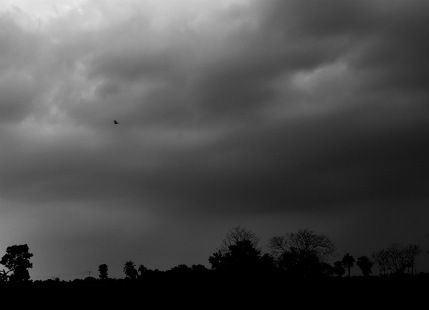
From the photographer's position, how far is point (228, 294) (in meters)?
36.4

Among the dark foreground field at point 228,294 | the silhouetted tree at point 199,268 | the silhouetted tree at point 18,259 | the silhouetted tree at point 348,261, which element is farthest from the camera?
the silhouetted tree at point 348,261

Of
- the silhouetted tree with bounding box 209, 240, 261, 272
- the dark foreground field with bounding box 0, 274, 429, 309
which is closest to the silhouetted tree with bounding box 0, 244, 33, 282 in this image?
the silhouetted tree with bounding box 209, 240, 261, 272

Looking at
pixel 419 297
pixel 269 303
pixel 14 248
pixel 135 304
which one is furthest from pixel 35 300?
pixel 14 248

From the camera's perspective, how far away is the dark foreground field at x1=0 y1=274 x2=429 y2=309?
33469 millimetres

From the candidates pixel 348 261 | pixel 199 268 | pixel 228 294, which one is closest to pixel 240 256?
pixel 199 268

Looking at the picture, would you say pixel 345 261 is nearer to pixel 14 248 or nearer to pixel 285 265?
pixel 285 265

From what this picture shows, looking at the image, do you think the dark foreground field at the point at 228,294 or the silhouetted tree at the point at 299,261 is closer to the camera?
the dark foreground field at the point at 228,294

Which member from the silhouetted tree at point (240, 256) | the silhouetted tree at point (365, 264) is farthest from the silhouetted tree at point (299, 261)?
the silhouetted tree at point (365, 264)

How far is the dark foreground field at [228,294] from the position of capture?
3347cm

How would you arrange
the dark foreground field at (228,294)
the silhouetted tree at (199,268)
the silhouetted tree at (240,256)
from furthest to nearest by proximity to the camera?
the silhouetted tree at (240,256), the silhouetted tree at (199,268), the dark foreground field at (228,294)

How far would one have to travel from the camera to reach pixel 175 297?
3566 cm

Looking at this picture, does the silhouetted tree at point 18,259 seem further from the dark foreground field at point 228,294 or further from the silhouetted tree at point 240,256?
the dark foreground field at point 228,294

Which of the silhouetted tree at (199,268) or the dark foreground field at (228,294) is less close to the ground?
the silhouetted tree at (199,268)

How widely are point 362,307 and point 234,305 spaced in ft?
30.0
